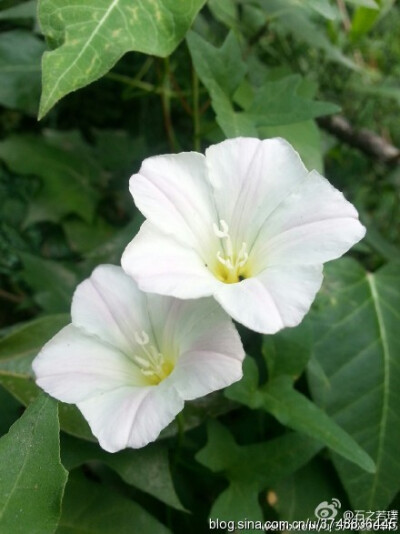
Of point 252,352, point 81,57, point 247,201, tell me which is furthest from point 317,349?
point 81,57

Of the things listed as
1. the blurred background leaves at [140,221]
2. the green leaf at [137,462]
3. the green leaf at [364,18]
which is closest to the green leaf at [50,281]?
the blurred background leaves at [140,221]

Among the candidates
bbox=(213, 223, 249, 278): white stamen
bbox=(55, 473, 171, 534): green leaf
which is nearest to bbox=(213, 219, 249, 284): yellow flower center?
bbox=(213, 223, 249, 278): white stamen

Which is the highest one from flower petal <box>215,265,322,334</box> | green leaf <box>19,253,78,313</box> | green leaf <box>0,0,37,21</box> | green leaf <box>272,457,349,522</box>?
flower petal <box>215,265,322,334</box>

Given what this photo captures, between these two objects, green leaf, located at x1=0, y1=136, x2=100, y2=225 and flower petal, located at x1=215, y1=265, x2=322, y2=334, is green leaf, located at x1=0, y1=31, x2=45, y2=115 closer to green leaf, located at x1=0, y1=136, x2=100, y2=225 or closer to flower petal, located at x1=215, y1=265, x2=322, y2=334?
green leaf, located at x1=0, y1=136, x2=100, y2=225

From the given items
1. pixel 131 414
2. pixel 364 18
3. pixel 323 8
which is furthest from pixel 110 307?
pixel 364 18

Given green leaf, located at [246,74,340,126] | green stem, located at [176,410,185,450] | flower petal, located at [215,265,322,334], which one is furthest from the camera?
green leaf, located at [246,74,340,126]

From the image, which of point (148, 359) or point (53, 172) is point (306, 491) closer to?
point (148, 359)

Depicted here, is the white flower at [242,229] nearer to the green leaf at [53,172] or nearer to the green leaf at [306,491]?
the green leaf at [306,491]

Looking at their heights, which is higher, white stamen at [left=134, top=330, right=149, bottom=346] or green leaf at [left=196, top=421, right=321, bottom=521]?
white stamen at [left=134, top=330, right=149, bottom=346]
